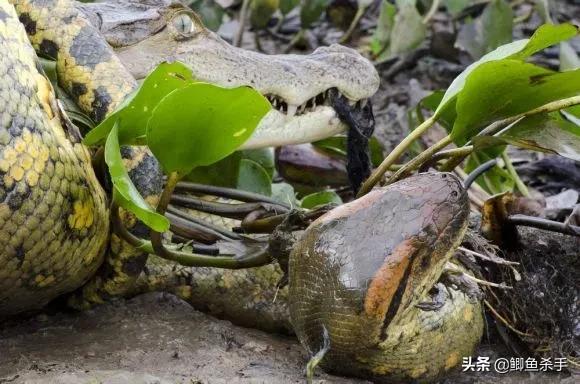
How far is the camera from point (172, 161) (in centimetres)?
171

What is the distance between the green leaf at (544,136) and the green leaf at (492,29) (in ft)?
8.33

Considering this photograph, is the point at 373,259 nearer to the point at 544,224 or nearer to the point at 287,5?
the point at 544,224

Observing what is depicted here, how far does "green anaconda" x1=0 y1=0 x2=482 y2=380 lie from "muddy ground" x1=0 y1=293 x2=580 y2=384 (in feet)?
0.20

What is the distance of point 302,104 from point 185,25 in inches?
15.3

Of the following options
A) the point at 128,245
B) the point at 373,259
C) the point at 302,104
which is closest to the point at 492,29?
the point at 302,104

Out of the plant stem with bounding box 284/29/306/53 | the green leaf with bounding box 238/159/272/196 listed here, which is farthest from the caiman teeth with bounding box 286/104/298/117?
the plant stem with bounding box 284/29/306/53

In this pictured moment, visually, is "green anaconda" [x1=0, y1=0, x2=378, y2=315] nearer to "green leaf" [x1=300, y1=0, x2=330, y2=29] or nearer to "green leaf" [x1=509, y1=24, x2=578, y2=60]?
"green leaf" [x1=509, y1=24, x2=578, y2=60]

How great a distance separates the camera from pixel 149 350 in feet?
6.23

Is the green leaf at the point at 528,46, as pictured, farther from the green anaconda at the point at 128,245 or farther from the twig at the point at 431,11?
the twig at the point at 431,11

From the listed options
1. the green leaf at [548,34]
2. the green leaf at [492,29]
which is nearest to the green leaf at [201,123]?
the green leaf at [548,34]

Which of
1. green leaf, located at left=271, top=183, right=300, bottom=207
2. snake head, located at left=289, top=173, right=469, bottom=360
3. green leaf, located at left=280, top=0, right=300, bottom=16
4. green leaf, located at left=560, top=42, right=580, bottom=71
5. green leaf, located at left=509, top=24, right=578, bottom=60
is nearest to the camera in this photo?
snake head, located at left=289, top=173, right=469, bottom=360

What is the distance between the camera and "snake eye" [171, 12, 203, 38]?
97.0 inches

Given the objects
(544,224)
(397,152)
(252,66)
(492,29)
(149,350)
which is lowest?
(149,350)

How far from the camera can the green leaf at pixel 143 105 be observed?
1.68m
